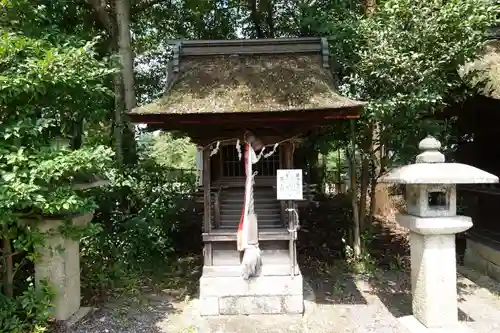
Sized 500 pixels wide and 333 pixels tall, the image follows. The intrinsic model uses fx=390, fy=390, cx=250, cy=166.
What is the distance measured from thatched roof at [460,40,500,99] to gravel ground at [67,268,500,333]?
332 centimetres

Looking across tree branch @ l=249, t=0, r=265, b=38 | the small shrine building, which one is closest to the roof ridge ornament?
the small shrine building

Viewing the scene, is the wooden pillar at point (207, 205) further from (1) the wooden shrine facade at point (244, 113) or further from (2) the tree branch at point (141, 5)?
(2) the tree branch at point (141, 5)

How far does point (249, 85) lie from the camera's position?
5.95 metres

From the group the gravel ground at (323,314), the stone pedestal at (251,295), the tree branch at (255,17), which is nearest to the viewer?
the gravel ground at (323,314)

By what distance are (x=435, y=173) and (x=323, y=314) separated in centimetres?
263

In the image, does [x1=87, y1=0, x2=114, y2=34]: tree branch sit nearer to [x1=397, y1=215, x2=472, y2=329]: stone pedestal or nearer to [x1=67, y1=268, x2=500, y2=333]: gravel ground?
[x1=67, y1=268, x2=500, y2=333]: gravel ground

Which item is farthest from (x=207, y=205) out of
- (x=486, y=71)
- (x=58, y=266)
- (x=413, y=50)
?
(x=486, y=71)

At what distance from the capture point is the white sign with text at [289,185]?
5.60 meters

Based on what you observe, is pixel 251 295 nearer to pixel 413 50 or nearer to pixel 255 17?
pixel 413 50

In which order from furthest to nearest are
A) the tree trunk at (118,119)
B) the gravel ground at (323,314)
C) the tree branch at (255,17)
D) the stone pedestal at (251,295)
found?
the tree branch at (255,17)
the tree trunk at (118,119)
the stone pedestal at (251,295)
the gravel ground at (323,314)

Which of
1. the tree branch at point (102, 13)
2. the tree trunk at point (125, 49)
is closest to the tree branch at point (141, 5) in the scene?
the tree branch at point (102, 13)

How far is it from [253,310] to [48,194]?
3.25 m

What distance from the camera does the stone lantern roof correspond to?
184 inches

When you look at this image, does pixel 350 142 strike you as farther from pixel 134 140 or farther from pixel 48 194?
pixel 48 194
